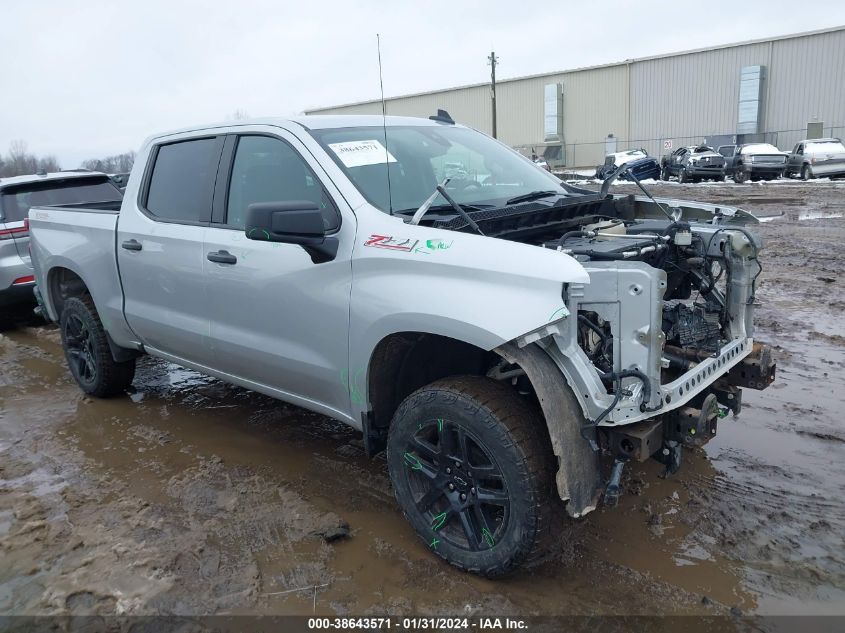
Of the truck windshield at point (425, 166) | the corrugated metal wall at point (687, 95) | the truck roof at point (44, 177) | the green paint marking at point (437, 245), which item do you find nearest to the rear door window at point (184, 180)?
the truck windshield at point (425, 166)

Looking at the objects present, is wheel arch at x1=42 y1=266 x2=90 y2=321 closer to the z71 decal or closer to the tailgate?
the tailgate

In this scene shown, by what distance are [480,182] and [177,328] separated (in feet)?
→ 6.70

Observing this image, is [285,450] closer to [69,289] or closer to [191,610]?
[191,610]

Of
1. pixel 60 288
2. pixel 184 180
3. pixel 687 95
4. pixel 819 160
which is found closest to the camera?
pixel 184 180

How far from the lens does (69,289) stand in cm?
567

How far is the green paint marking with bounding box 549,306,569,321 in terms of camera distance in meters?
2.58

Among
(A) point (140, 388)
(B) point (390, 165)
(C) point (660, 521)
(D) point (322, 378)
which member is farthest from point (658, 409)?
(A) point (140, 388)

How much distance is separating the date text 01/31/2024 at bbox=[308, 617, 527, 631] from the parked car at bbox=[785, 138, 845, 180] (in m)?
25.4

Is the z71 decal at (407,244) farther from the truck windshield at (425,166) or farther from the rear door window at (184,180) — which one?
the rear door window at (184,180)

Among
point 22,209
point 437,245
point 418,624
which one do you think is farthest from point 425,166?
point 22,209

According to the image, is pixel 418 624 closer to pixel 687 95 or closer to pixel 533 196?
pixel 533 196

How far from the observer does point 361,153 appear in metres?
3.64

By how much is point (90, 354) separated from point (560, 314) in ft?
14.0

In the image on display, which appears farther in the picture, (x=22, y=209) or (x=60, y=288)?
(x=22, y=209)
